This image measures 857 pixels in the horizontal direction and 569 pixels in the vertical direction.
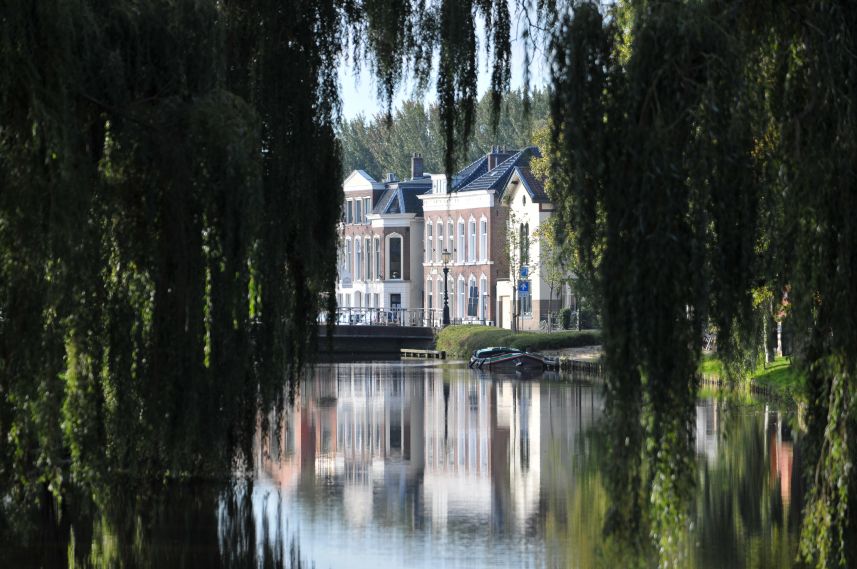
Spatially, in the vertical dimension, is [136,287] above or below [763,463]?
above

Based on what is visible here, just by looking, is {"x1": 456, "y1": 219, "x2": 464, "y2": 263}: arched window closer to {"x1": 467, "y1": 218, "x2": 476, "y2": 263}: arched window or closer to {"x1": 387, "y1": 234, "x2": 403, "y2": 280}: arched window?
{"x1": 467, "y1": 218, "x2": 476, "y2": 263}: arched window

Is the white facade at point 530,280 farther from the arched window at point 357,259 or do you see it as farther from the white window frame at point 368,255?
the arched window at point 357,259

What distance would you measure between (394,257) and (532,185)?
71.5ft

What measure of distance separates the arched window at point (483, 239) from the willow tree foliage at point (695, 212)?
76910 millimetres

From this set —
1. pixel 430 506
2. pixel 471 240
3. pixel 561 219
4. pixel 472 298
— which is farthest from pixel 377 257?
pixel 561 219

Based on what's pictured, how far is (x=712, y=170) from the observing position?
863 cm

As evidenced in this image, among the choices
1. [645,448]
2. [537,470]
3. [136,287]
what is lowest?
[537,470]

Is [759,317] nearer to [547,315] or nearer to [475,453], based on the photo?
[475,453]

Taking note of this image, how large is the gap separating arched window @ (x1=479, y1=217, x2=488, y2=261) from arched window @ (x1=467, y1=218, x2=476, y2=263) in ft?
2.44

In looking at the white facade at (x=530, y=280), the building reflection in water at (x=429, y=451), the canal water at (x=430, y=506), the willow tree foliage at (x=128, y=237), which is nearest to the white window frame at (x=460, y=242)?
the white facade at (x=530, y=280)

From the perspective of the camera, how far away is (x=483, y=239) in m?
86.6

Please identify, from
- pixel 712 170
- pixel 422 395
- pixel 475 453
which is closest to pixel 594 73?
pixel 712 170

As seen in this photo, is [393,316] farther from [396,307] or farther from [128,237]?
[128,237]

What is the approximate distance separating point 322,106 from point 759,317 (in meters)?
8.58
